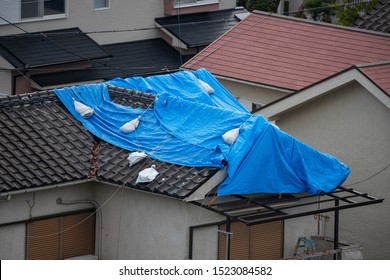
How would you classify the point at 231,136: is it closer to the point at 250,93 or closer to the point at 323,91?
the point at 323,91

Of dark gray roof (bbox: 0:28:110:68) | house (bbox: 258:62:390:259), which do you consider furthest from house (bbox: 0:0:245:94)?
house (bbox: 258:62:390:259)

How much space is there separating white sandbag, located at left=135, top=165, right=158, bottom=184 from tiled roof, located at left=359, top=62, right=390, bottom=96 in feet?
18.9

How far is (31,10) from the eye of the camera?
3438 centimetres

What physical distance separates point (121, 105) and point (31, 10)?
44.6 ft

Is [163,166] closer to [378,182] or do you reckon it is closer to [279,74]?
[378,182]

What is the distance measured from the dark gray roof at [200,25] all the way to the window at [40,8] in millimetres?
4075

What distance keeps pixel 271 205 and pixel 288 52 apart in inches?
331

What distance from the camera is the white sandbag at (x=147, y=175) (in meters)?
19.2

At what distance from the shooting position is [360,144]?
23219 mm

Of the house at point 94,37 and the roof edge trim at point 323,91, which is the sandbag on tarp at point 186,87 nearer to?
the roof edge trim at point 323,91

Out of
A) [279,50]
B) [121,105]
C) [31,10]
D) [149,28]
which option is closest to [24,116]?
[121,105]

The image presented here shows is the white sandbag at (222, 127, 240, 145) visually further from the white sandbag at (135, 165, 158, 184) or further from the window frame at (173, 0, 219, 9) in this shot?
the window frame at (173, 0, 219, 9)

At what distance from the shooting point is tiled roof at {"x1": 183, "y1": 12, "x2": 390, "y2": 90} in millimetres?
26688

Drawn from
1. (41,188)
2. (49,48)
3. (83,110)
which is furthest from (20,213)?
(49,48)
